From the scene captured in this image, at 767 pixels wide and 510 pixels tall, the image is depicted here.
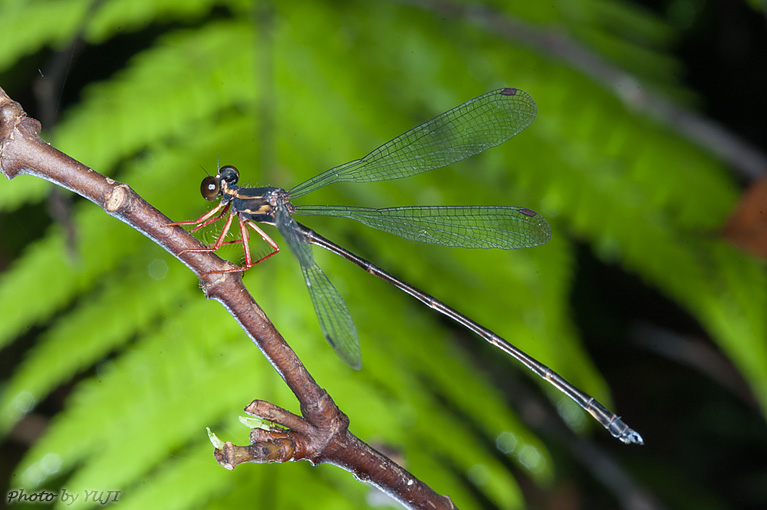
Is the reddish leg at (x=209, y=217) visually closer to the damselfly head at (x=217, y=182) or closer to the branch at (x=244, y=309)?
the damselfly head at (x=217, y=182)

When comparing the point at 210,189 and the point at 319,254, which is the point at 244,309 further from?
the point at 319,254

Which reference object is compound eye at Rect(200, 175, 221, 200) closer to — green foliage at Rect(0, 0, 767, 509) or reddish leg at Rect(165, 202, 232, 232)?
reddish leg at Rect(165, 202, 232, 232)

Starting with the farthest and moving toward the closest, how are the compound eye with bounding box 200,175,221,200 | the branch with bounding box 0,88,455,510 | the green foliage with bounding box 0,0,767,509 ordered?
the green foliage with bounding box 0,0,767,509 < the compound eye with bounding box 200,175,221,200 < the branch with bounding box 0,88,455,510

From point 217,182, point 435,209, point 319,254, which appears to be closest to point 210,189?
point 217,182

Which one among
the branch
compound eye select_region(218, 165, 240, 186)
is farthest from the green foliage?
the branch

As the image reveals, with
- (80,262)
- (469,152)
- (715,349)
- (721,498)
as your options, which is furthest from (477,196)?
(721,498)

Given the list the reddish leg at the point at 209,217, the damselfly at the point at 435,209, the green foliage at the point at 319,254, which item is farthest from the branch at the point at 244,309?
the green foliage at the point at 319,254

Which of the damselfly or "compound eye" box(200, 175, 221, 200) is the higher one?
"compound eye" box(200, 175, 221, 200)
